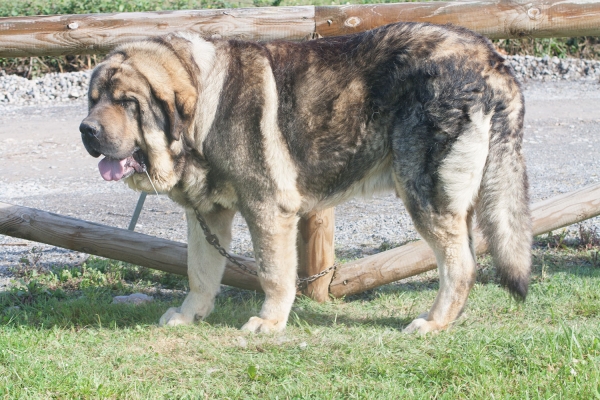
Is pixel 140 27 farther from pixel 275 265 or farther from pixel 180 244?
pixel 275 265

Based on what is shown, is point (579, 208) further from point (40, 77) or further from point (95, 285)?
point (40, 77)

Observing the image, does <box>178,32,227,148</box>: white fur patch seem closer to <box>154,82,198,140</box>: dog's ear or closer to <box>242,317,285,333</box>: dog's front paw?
<box>154,82,198,140</box>: dog's ear

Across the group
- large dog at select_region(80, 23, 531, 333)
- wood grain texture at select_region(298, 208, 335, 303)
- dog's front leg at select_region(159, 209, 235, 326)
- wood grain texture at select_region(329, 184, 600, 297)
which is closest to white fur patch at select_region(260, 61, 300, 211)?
large dog at select_region(80, 23, 531, 333)

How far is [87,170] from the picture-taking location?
33.2 ft

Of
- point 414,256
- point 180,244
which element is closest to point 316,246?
point 414,256

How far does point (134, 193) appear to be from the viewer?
9.05 meters

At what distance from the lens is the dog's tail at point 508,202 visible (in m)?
4.52

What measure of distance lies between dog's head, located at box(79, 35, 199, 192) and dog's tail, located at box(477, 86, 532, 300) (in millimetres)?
1882

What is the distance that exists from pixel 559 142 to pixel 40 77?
9298mm

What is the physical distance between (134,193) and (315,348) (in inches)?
209

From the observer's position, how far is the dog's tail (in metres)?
4.52

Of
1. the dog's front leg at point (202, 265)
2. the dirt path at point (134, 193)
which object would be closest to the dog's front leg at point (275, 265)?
the dog's front leg at point (202, 265)

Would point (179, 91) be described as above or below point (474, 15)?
below

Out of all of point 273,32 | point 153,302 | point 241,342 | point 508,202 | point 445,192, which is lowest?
Result: point 153,302
